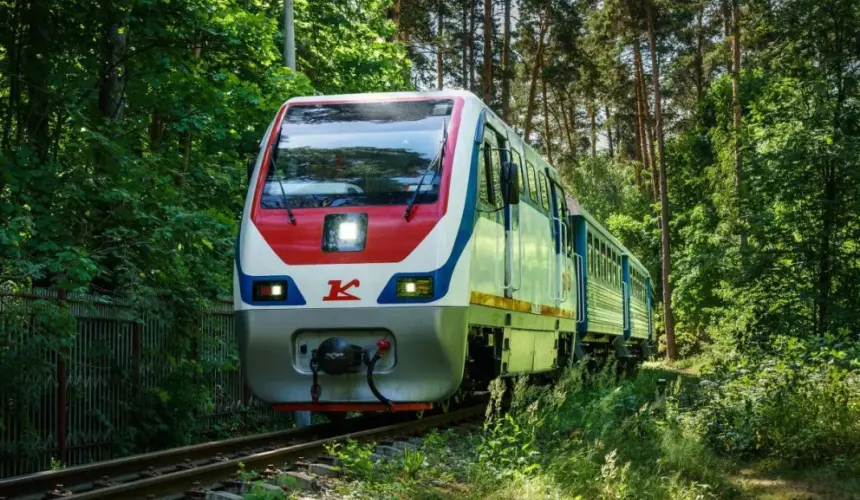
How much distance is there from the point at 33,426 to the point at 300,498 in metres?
4.09

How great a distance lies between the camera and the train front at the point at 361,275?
941 centimetres

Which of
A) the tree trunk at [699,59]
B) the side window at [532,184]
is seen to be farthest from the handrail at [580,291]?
the tree trunk at [699,59]

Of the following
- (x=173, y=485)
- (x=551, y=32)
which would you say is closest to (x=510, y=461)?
(x=173, y=485)

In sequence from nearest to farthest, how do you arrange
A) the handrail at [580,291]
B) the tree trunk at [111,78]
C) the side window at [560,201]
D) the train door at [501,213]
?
the train door at [501,213]
the tree trunk at [111,78]
the side window at [560,201]
the handrail at [580,291]

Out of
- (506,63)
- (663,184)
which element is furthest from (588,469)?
(663,184)

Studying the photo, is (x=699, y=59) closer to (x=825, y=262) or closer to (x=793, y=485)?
(x=825, y=262)

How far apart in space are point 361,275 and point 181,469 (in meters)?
2.30

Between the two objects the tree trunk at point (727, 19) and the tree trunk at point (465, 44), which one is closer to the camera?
the tree trunk at point (727, 19)

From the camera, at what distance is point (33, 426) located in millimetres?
9883

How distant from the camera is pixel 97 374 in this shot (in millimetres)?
11227

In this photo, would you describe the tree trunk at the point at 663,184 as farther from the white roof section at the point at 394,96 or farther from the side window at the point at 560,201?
the white roof section at the point at 394,96

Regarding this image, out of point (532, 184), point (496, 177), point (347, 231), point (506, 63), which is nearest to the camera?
point (347, 231)

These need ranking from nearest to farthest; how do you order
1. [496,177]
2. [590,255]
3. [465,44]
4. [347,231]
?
[347,231]
[496,177]
[590,255]
[465,44]

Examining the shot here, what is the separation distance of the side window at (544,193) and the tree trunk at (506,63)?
1756 centimetres
